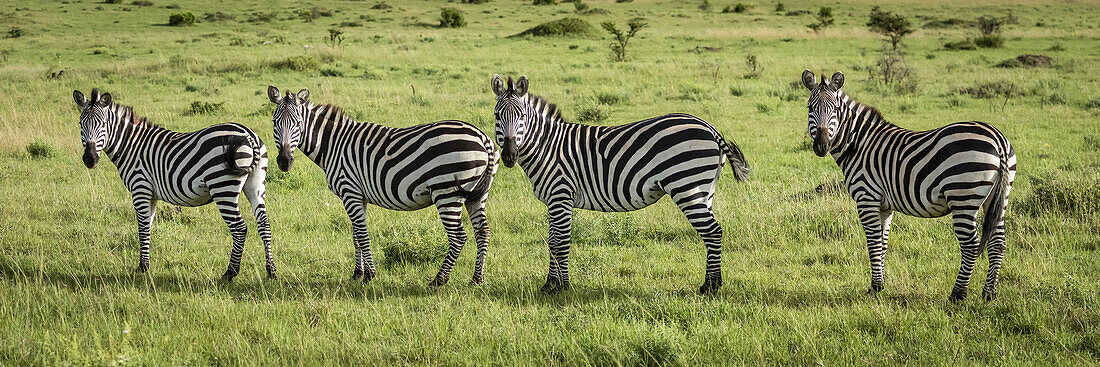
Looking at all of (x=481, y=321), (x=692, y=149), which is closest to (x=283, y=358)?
(x=481, y=321)

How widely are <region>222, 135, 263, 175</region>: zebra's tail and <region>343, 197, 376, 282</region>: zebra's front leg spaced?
0.94m

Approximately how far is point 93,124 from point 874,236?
7.08 meters

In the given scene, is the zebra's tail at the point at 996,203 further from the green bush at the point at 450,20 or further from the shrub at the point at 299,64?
the green bush at the point at 450,20

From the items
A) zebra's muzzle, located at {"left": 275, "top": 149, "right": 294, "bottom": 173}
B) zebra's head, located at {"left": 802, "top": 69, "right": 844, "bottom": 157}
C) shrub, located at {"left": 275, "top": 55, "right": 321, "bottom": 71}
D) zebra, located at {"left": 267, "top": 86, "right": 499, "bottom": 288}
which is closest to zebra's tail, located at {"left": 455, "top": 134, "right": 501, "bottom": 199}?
zebra, located at {"left": 267, "top": 86, "right": 499, "bottom": 288}

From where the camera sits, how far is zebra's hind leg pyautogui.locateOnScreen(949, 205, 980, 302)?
18.5 ft

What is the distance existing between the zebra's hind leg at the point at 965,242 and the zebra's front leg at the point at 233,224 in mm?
6015

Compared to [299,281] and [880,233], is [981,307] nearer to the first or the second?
[880,233]

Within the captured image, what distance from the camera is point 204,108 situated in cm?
1762

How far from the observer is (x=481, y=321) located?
18.7 ft

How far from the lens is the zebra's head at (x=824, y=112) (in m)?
6.20

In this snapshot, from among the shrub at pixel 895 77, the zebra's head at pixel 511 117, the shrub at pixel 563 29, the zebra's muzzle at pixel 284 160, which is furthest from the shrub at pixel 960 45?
the zebra's muzzle at pixel 284 160

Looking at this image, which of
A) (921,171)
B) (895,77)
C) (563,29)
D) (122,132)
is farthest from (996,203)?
(563,29)

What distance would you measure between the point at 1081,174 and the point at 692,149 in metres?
6.98

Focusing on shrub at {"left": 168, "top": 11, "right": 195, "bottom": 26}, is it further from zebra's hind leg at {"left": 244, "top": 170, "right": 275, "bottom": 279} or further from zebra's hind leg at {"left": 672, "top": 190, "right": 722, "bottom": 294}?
zebra's hind leg at {"left": 672, "top": 190, "right": 722, "bottom": 294}
